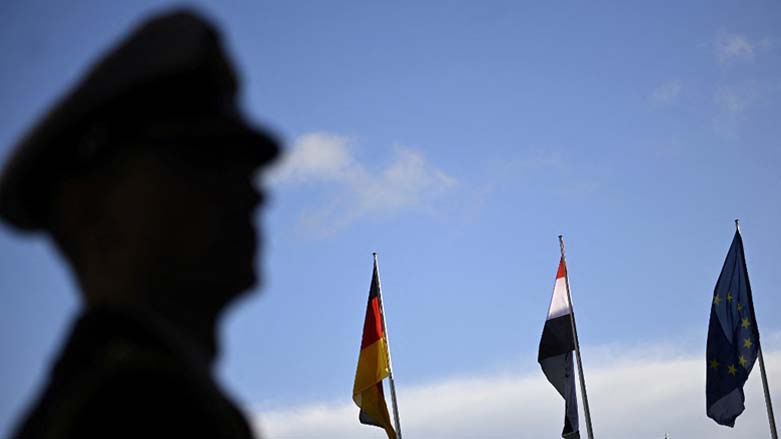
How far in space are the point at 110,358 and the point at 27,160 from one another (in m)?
0.59

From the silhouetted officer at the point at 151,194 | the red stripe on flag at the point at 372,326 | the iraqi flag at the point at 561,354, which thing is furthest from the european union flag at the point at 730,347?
the silhouetted officer at the point at 151,194

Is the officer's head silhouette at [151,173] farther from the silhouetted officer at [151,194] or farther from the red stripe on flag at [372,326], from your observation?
the red stripe on flag at [372,326]

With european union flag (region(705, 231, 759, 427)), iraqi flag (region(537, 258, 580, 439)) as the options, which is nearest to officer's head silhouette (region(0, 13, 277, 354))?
european union flag (region(705, 231, 759, 427))

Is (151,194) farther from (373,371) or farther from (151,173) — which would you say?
(373,371)

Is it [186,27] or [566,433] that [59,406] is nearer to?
[186,27]

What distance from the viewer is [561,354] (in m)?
20.3

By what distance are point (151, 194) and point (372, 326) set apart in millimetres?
18151

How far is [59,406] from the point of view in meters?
1.68

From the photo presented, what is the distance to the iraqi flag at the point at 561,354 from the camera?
19688 millimetres

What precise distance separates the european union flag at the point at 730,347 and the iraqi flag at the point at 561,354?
109 inches

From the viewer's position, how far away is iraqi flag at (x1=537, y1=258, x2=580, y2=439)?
1969 cm

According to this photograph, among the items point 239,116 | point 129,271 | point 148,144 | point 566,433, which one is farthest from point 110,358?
point 566,433

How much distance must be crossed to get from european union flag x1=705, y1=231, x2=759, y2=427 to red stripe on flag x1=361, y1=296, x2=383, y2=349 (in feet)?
20.7

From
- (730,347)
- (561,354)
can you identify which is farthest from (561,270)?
(730,347)
